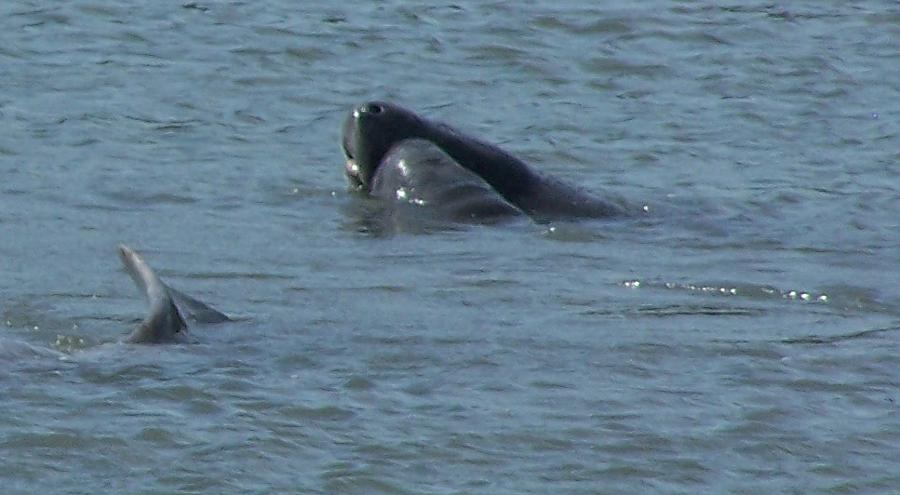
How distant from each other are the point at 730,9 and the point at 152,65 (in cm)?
418

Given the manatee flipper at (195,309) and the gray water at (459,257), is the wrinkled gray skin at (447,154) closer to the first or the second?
the gray water at (459,257)

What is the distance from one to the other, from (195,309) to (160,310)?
1.30 ft

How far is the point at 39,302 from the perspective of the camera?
7758mm

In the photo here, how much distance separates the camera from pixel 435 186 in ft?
32.5

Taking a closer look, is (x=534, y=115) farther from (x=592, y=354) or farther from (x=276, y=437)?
(x=276, y=437)

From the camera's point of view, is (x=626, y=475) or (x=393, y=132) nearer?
(x=626, y=475)

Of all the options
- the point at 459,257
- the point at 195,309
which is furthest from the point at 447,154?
the point at 195,309

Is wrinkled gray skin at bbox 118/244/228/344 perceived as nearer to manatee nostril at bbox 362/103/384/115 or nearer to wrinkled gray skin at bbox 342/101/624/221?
wrinkled gray skin at bbox 342/101/624/221

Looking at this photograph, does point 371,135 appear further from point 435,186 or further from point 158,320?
point 158,320

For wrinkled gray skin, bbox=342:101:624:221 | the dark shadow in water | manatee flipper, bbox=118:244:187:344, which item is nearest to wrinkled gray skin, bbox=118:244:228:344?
manatee flipper, bbox=118:244:187:344

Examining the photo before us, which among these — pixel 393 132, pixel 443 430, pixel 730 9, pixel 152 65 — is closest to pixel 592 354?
pixel 443 430

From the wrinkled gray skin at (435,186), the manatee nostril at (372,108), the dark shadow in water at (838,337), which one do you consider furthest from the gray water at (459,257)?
the manatee nostril at (372,108)

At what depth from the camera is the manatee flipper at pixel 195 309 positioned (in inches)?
292

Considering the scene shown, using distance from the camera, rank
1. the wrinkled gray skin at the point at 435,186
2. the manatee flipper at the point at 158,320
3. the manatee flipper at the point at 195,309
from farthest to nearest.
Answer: the wrinkled gray skin at the point at 435,186 < the manatee flipper at the point at 195,309 < the manatee flipper at the point at 158,320
